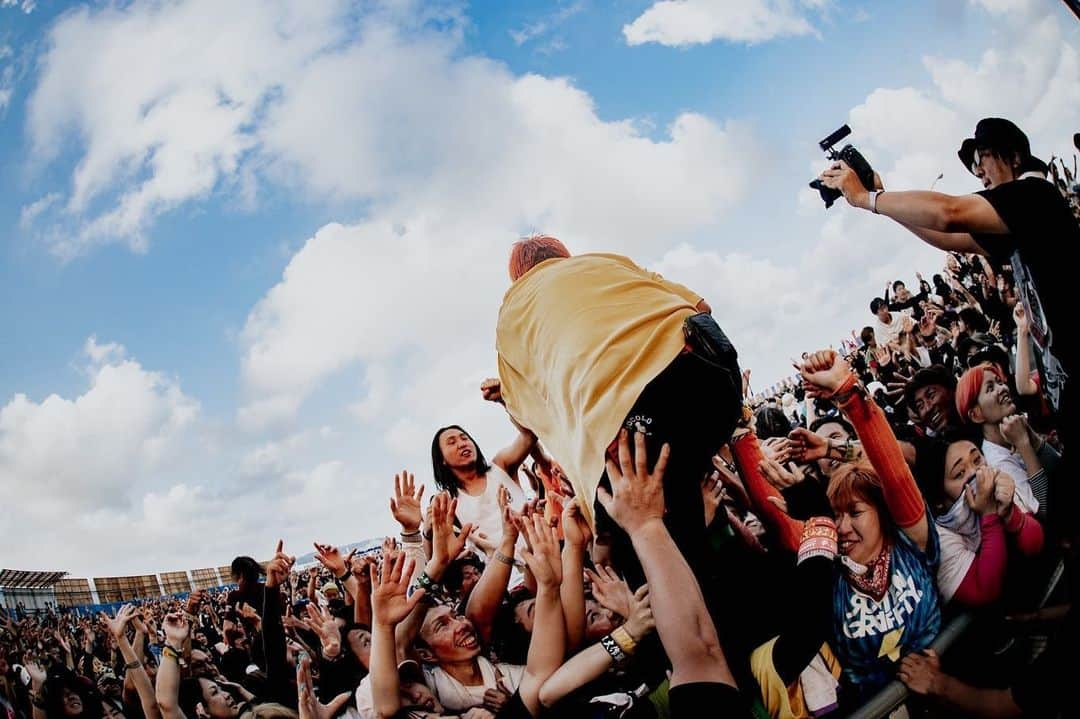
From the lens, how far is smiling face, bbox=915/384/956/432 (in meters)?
4.11

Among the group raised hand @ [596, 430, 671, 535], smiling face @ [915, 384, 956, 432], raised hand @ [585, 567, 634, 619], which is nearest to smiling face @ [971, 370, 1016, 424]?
smiling face @ [915, 384, 956, 432]

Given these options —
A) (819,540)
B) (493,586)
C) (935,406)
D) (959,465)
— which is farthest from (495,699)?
(935,406)

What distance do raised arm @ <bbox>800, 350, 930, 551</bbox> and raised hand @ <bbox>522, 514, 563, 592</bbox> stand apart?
1276 millimetres

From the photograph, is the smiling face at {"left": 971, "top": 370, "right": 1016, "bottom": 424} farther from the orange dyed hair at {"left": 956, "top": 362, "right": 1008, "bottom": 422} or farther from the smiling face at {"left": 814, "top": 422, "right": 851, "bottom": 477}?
the smiling face at {"left": 814, "top": 422, "right": 851, "bottom": 477}

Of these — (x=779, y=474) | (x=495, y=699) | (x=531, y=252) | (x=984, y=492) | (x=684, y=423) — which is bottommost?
(x=495, y=699)

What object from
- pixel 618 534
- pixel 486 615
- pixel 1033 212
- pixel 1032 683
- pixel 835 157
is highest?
pixel 835 157

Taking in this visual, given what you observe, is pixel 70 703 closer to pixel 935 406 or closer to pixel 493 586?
pixel 493 586

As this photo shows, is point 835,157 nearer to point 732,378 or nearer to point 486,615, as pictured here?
point 732,378

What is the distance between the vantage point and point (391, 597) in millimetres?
2451

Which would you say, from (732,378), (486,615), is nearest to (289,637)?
(486,615)

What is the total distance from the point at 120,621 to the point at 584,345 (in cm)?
345

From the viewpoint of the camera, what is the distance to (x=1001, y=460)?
3066 mm

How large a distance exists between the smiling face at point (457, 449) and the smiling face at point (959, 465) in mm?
2653

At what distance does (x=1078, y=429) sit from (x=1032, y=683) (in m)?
0.94
